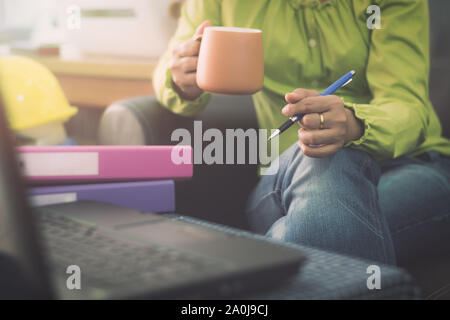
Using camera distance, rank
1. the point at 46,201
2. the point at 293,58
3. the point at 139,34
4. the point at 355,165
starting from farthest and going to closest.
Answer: the point at 139,34, the point at 293,58, the point at 355,165, the point at 46,201

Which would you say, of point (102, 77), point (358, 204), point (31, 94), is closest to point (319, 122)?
point (358, 204)

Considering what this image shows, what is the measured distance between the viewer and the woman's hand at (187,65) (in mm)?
986

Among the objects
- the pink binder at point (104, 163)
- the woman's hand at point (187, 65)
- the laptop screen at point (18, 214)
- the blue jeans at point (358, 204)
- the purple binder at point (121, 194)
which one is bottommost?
the blue jeans at point (358, 204)

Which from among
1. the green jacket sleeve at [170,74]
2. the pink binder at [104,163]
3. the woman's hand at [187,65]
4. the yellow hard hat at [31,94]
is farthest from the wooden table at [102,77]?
the pink binder at [104,163]

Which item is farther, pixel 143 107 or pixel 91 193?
pixel 143 107

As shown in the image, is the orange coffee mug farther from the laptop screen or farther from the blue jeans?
the laptop screen

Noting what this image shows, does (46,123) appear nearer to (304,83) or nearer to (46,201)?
(304,83)

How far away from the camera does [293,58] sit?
1131mm

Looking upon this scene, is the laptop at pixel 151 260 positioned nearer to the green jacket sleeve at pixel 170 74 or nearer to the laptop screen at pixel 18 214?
the laptop screen at pixel 18 214

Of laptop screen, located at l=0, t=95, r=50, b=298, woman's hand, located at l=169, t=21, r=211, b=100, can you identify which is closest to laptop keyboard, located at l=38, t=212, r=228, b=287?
laptop screen, located at l=0, t=95, r=50, b=298

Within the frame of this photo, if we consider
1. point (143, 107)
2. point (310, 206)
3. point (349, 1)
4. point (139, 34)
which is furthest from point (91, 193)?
point (139, 34)

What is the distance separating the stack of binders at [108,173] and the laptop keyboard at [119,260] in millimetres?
163
